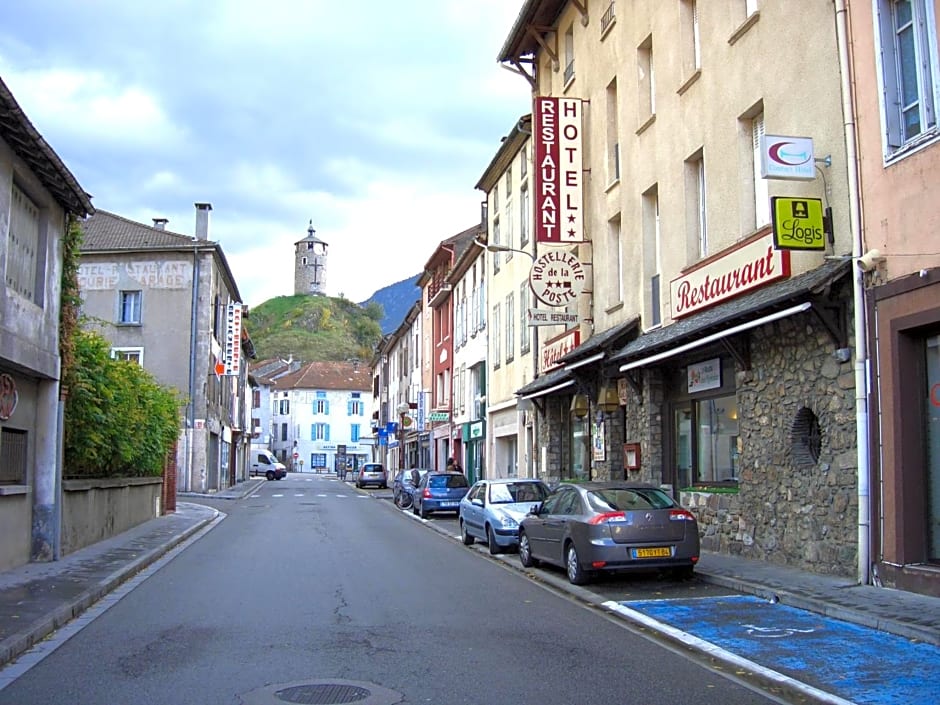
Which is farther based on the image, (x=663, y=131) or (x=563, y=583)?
(x=663, y=131)

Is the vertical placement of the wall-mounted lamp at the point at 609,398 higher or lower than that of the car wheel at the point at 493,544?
higher

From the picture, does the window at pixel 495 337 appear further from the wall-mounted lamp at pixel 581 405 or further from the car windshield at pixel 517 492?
the car windshield at pixel 517 492

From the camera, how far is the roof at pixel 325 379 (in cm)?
11050

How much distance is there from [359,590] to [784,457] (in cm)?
636

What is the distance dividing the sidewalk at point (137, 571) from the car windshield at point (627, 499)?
121cm

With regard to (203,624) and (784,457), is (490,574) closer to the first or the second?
(784,457)

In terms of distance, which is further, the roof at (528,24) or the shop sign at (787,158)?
the roof at (528,24)

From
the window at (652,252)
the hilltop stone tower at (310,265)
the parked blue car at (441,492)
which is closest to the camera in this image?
the window at (652,252)

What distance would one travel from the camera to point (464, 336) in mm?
41469

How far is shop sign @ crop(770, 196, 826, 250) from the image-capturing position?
12297 mm

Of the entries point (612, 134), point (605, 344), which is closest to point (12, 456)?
point (605, 344)

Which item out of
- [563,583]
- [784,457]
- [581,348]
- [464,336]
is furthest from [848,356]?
[464,336]

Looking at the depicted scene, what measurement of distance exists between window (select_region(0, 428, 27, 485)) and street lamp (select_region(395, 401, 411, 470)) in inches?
1617

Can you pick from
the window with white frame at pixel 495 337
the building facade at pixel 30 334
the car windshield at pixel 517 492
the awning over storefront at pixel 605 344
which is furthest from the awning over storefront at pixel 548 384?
the building facade at pixel 30 334
